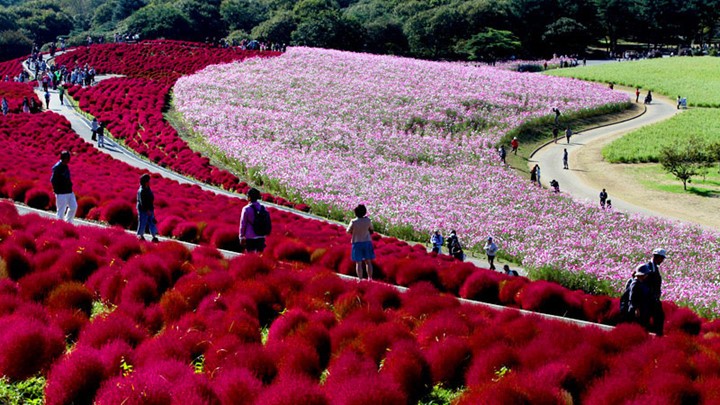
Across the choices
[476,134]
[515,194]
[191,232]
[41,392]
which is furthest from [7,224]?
[476,134]

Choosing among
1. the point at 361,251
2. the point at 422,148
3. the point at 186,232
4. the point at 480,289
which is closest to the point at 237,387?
the point at 361,251

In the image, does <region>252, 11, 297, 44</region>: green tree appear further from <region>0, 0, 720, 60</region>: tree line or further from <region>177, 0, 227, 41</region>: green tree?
<region>177, 0, 227, 41</region>: green tree

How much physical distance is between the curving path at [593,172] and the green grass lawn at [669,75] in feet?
46.7

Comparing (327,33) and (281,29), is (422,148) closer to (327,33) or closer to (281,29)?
(327,33)

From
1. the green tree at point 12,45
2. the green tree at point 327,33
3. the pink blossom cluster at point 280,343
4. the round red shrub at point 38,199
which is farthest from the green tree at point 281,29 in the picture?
the pink blossom cluster at point 280,343

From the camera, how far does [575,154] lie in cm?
4859

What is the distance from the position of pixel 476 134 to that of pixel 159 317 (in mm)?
41709

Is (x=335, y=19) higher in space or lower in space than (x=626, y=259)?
higher

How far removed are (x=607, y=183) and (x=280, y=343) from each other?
37.7m

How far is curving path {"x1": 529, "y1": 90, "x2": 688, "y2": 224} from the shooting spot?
3700 centimetres

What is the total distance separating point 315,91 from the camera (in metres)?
53.8

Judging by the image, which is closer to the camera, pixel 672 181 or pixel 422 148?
pixel 422 148

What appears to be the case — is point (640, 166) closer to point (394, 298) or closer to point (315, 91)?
point (315, 91)

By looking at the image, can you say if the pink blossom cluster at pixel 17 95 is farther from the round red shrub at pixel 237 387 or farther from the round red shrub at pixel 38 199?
the round red shrub at pixel 237 387
